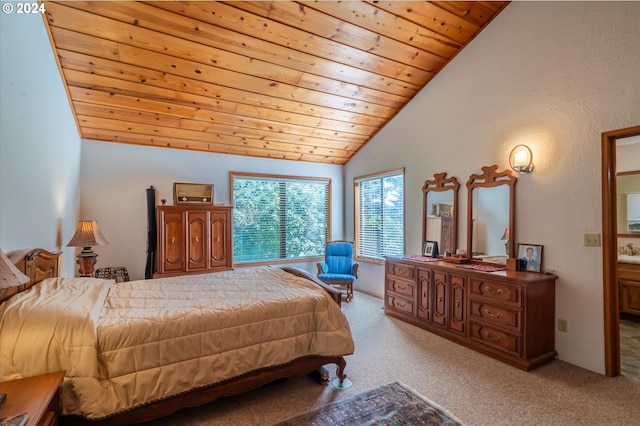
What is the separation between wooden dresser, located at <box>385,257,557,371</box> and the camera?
275 cm

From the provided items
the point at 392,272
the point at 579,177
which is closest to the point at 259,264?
the point at 392,272

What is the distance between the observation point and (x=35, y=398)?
52.0 inches

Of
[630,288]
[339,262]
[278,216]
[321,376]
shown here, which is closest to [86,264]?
[278,216]

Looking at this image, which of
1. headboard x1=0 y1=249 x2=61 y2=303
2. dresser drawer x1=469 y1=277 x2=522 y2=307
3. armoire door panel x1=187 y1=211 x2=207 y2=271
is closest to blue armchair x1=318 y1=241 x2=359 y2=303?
armoire door panel x1=187 y1=211 x2=207 y2=271

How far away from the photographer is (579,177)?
9.18 feet

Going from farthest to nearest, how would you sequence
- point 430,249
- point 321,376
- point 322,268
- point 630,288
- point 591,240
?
point 322,268 < point 430,249 < point 630,288 < point 591,240 < point 321,376

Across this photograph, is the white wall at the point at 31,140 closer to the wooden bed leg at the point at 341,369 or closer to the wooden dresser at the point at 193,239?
the wooden dresser at the point at 193,239

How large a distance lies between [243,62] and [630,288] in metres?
5.19

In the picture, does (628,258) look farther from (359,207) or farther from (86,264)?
(86,264)

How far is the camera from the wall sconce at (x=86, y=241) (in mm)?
3379

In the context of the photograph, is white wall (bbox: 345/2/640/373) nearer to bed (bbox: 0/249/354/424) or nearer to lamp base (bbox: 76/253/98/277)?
bed (bbox: 0/249/354/424)

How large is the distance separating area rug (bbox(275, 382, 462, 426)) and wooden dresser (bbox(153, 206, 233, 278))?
106 inches

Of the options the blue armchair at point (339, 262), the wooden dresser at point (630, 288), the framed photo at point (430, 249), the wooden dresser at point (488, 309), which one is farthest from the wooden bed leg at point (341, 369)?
the wooden dresser at point (630, 288)

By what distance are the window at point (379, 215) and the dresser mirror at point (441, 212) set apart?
1.72 feet
